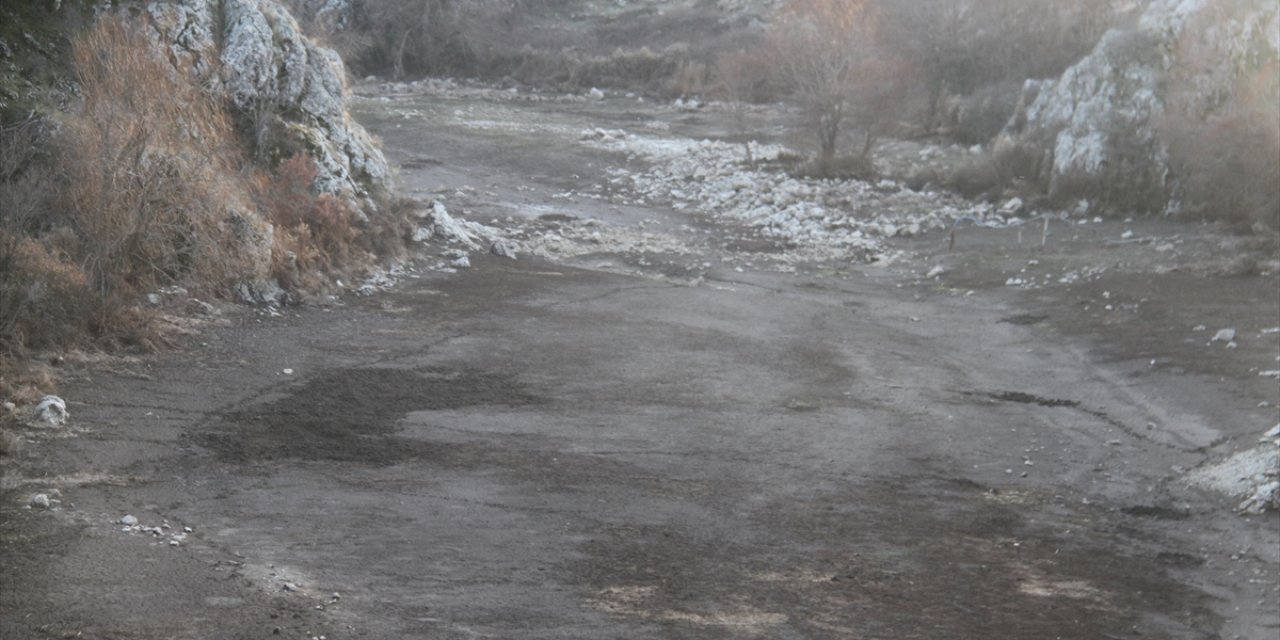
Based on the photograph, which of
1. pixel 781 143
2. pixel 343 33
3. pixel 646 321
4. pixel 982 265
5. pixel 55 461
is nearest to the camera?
pixel 55 461

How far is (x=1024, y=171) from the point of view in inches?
1198

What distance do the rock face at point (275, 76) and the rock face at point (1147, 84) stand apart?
15.3m

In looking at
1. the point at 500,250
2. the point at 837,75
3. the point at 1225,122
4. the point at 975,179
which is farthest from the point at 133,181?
the point at 837,75

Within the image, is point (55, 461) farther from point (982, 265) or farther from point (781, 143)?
point (781, 143)

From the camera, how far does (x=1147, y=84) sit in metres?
29.6

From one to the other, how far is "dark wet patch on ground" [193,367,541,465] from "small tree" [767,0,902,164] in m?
21.6

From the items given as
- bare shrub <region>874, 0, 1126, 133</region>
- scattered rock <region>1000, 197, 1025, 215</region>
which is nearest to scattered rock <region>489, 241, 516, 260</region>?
scattered rock <region>1000, 197, 1025, 215</region>

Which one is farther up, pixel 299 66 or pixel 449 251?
pixel 299 66

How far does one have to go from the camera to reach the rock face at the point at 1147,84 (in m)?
27.3

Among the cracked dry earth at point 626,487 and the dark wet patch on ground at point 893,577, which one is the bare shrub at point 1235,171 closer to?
the cracked dry earth at point 626,487

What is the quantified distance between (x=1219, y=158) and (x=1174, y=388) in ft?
38.4

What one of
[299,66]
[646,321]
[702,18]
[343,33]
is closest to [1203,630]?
[646,321]

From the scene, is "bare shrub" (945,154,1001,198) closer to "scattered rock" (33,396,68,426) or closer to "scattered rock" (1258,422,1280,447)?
"scattered rock" (1258,422,1280,447)

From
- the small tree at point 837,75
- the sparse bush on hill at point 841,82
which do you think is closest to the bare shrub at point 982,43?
the sparse bush on hill at point 841,82
